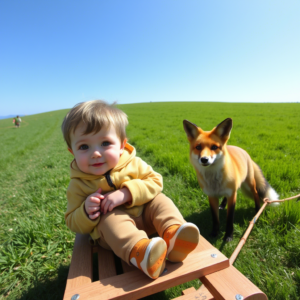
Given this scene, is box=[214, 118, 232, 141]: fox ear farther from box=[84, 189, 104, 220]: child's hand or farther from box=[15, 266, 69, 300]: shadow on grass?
box=[15, 266, 69, 300]: shadow on grass

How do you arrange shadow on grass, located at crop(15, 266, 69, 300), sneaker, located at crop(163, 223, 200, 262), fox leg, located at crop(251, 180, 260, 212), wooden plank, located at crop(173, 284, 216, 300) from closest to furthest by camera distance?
sneaker, located at crop(163, 223, 200, 262)
wooden plank, located at crop(173, 284, 216, 300)
shadow on grass, located at crop(15, 266, 69, 300)
fox leg, located at crop(251, 180, 260, 212)

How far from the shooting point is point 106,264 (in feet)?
5.76

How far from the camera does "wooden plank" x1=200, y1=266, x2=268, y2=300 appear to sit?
4.06 feet

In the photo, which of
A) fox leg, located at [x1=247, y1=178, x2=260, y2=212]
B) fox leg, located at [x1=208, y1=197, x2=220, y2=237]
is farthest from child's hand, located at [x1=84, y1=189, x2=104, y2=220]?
fox leg, located at [x1=247, y1=178, x2=260, y2=212]

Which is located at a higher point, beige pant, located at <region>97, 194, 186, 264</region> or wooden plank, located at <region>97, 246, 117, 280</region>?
beige pant, located at <region>97, 194, 186, 264</region>

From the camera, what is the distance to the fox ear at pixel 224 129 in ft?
7.49

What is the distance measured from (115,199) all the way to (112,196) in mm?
41

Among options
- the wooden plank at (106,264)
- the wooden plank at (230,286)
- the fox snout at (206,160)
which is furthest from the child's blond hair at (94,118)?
the wooden plank at (230,286)

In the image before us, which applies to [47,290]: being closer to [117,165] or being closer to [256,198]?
[117,165]

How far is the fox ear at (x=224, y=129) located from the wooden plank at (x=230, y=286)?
1471 millimetres

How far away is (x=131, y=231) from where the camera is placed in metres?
1.58

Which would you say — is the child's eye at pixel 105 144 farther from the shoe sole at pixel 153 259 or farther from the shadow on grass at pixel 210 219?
the shadow on grass at pixel 210 219

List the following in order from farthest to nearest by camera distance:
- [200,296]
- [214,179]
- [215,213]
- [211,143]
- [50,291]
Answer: [215,213] < [214,179] < [211,143] < [50,291] < [200,296]

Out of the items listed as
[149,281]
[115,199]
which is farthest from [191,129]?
[149,281]
